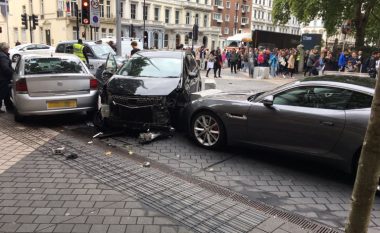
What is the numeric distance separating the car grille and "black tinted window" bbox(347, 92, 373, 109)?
326 cm

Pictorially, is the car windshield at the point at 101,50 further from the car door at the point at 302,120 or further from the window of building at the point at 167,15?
the window of building at the point at 167,15

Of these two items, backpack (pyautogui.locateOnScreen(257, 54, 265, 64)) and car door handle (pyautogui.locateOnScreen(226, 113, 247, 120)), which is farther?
backpack (pyautogui.locateOnScreen(257, 54, 265, 64))

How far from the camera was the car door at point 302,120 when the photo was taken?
4.88m

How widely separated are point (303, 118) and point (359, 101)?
0.77m

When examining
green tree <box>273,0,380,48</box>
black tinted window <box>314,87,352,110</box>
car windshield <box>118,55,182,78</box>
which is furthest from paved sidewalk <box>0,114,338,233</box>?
green tree <box>273,0,380,48</box>

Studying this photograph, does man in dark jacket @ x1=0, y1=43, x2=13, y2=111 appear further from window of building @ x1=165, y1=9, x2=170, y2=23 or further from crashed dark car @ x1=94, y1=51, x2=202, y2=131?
window of building @ x1=165, y1=9, x2=170, y2=23

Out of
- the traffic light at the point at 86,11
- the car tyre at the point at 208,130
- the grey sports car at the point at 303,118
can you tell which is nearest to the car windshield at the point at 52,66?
the car tyre at the point at 208,130

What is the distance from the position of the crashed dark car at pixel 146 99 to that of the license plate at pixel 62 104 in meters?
0.68

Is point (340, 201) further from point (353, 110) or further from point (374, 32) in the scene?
point (374, 32)

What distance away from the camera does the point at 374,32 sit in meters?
35.0

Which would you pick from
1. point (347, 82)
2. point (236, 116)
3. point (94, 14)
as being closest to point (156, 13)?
point (94, 14)

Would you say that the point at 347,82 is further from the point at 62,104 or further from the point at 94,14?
the point at 94,14

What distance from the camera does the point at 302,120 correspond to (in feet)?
16.7

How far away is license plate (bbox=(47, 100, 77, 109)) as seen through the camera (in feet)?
24.0
